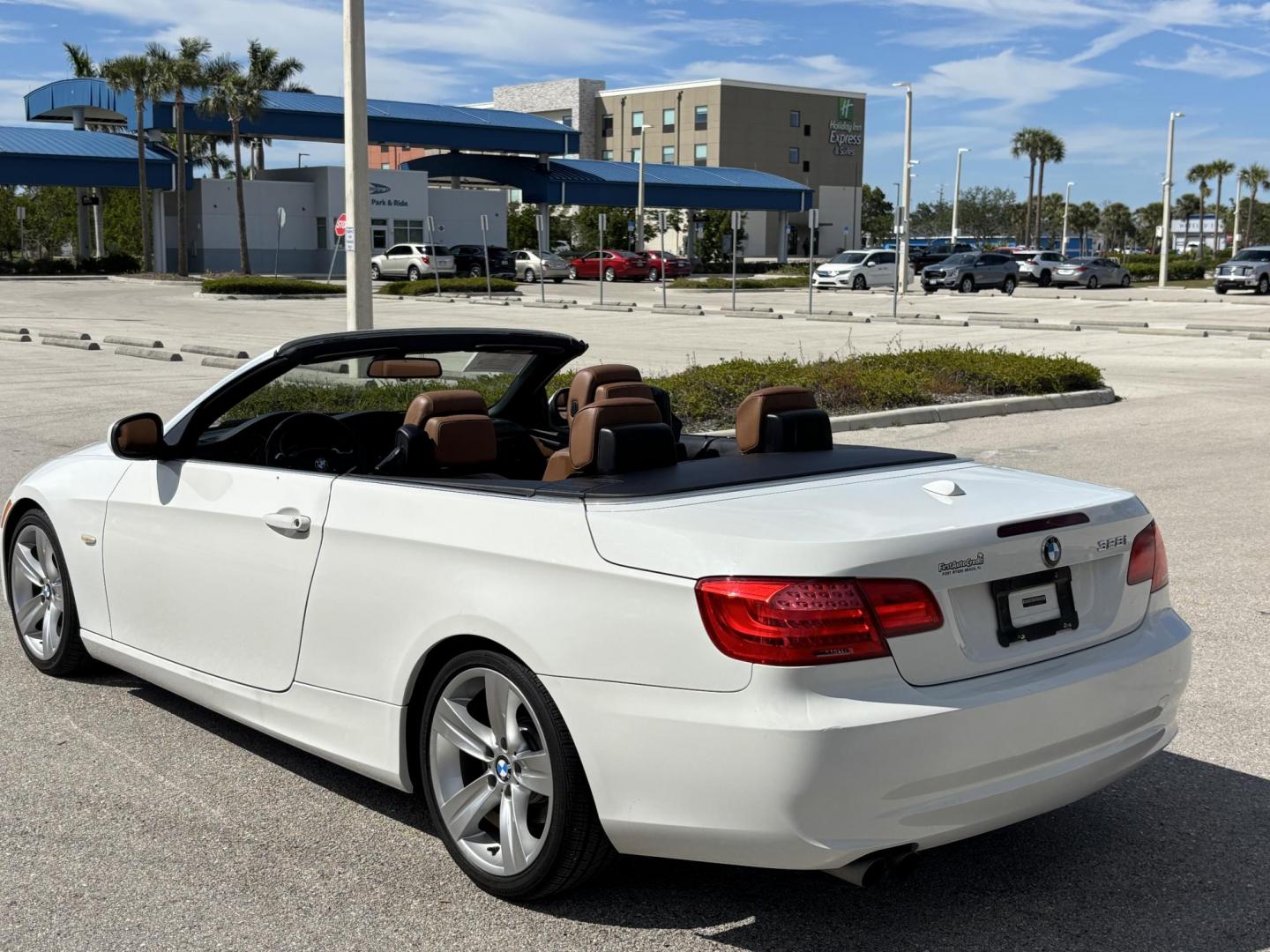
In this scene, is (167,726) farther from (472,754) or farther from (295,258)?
(295,258)

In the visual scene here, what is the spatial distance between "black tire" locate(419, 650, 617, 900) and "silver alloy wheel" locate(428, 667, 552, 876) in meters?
0.03

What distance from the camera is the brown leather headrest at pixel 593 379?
207 inches

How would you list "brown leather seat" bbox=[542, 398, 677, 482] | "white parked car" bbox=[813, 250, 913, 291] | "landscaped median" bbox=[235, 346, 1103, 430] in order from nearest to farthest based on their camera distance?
"brown leather seat" bbox=[542, 398, 677, 482], "landscaped median" bbox=[235, 346, 1103, 430], "white parked car" bbox=[813, 250, 913, 291]

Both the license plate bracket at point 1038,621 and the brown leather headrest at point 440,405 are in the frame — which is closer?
the license plate bracket at point 1038,621

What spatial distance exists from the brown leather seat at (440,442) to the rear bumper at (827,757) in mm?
1208

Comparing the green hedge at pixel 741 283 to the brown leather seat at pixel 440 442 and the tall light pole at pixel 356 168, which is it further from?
the brown leather seat at pixel 440 442

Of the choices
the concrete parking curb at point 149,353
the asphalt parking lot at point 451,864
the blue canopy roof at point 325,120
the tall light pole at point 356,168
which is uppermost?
the blue canopy roof at point 325,120

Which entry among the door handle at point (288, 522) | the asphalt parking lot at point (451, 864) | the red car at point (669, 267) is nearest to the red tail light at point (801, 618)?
the asphalt parking lot at point (451, 864)

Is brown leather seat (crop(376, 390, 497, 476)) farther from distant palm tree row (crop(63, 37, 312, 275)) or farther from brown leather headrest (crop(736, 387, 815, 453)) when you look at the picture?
distant palm tree row (crop(63, 37, 312, 275))

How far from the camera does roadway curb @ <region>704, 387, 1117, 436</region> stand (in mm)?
13883

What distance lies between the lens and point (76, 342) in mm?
24422

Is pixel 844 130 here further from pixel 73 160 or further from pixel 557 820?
pixel 557 820

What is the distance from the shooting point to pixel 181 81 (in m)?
61.0

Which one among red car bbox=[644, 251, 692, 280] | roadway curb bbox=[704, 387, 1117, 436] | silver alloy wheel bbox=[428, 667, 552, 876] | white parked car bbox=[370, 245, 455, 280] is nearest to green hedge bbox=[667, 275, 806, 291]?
red car bbox=[644, 251, 692, 280]
